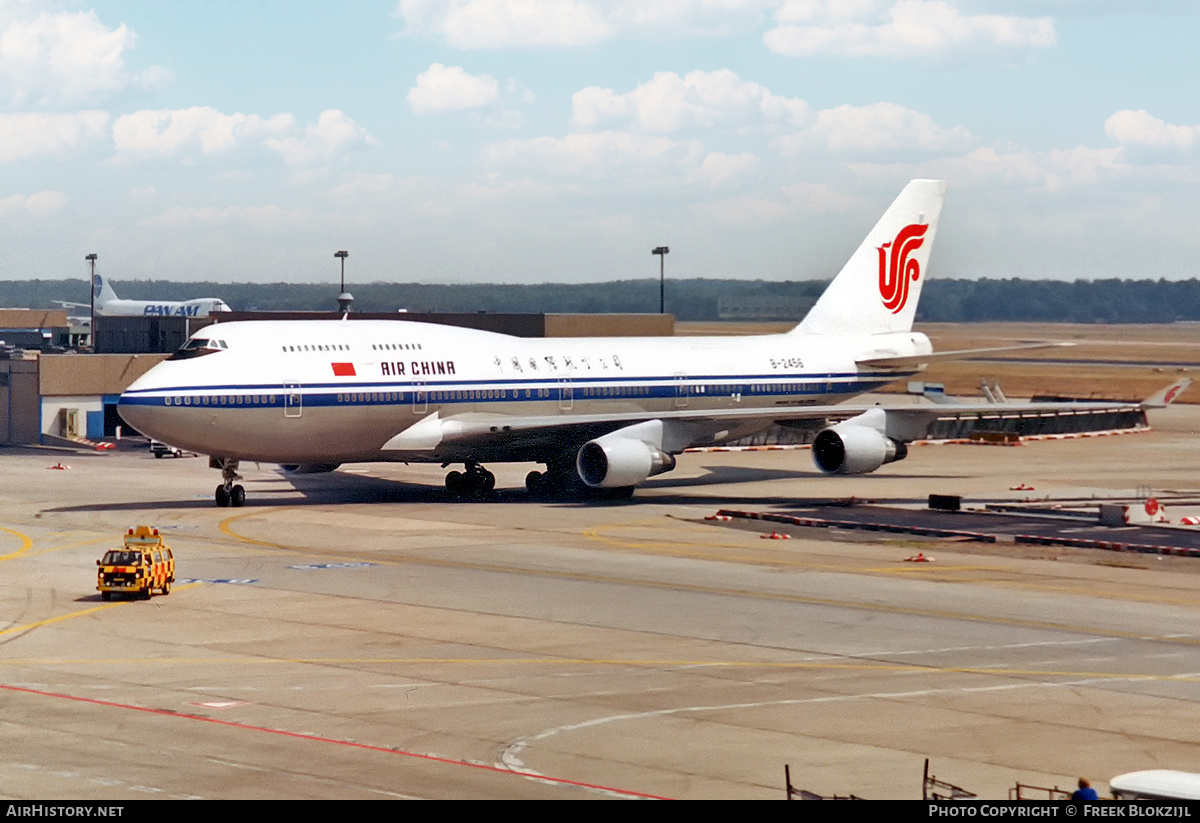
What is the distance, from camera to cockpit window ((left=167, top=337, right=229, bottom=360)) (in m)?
51.4

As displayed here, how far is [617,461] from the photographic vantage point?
177 feet

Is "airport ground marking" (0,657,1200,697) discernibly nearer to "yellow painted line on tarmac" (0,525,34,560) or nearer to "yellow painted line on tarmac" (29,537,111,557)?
"yellow painted line on tarmac" (0,525,34,560)

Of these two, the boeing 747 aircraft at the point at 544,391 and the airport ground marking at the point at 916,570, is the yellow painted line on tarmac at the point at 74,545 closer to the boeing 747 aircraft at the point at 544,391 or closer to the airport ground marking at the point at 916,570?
the boeing 747 aircraft at the point at 544,391

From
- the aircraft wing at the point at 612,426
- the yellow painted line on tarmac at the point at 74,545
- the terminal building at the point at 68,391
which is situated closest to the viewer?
the yellow painted line on tarmac at the point at 74,545

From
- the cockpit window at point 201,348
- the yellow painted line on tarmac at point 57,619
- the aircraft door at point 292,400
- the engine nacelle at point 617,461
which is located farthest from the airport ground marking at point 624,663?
the engine nacelle at point 617,461

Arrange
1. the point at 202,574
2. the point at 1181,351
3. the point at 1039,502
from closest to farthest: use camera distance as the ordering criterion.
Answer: the point at 202,574, the point at 1039,502, the point at 1181,351

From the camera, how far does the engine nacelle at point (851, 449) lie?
2240 inches

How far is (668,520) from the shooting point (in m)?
51.2

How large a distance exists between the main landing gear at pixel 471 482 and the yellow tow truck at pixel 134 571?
2197cm

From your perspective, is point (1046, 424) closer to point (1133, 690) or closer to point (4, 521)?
point (4, 521)

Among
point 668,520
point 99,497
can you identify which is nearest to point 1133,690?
point 668,520

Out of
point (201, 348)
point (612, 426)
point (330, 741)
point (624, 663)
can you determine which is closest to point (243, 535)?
point (201, 348)
